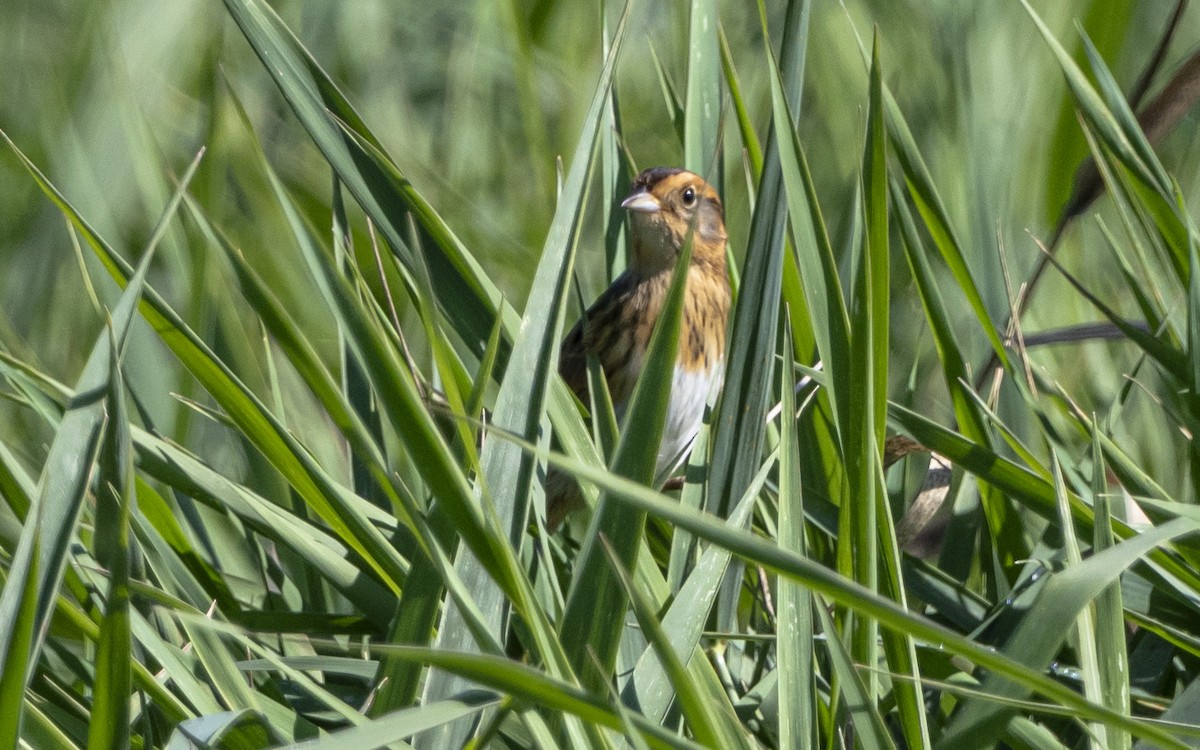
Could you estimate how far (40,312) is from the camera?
2018mm

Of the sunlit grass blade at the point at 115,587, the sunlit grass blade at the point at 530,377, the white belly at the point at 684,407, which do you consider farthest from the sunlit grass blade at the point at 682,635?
the white belly at the point at 684,407

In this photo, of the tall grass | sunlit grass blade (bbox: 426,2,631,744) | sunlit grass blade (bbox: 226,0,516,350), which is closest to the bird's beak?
the tall grass

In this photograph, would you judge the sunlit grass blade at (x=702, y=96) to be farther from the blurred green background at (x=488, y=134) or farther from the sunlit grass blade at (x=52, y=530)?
the sunlit grass blade at (x=52, y=530)

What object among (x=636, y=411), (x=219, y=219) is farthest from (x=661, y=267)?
(x=636, y=411)

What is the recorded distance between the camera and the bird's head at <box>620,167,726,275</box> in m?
2.10

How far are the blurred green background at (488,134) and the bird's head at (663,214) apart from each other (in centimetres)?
9

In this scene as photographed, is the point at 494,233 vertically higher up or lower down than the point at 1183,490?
higher up

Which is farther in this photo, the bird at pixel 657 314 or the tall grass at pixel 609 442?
the bird at pixel 657 314

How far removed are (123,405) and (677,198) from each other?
1388 millimetres

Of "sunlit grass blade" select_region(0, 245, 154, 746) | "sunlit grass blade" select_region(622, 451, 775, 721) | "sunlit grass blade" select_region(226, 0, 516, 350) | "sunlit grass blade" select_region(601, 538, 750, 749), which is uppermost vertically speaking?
"sunlit grass blade" select_region(226, 0, 516, 350)

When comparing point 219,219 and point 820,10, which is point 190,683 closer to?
point 219,219

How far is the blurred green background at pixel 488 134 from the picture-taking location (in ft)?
5.99

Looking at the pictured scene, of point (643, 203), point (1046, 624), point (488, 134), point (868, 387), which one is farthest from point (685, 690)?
point (488, 134)

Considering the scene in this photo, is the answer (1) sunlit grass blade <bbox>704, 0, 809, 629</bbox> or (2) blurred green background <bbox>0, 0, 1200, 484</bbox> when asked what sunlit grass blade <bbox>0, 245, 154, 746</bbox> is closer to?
(1) sunlit grass blade <bbox>704, 0, 809, 629</bbox>
